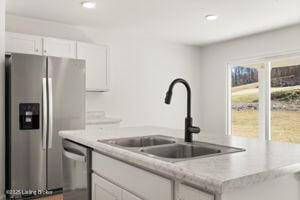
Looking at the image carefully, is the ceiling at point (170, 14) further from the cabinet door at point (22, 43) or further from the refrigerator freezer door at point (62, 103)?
the refrigerator freezer door at point (62, 103)

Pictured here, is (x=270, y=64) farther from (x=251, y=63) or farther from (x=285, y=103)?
(x=285, y=103)

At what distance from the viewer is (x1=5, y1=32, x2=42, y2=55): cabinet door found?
326cm

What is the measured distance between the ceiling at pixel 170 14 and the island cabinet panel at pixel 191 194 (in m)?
2.64

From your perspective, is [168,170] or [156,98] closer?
[168,170]

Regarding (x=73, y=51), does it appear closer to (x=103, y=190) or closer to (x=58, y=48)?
(x=58, y=48)

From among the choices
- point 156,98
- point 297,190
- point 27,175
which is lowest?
point 27,175

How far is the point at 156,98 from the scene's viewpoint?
512 centimetres

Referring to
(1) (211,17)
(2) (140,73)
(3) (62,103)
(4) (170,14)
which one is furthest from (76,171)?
(2) (140,73)

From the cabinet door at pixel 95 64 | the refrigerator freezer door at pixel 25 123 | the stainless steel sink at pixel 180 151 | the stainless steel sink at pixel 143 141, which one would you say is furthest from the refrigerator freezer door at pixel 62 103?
the stainless steel sink at pixel 180 151

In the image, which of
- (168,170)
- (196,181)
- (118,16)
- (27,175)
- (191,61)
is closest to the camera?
(196,181)

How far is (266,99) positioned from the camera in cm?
468

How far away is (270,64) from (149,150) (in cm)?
397

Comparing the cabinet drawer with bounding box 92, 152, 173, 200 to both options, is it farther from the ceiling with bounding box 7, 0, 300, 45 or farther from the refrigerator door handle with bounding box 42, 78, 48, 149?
the ceiling with bounding box 7, 0, 300, 45

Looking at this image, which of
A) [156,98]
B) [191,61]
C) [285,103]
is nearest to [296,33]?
[285,103]
